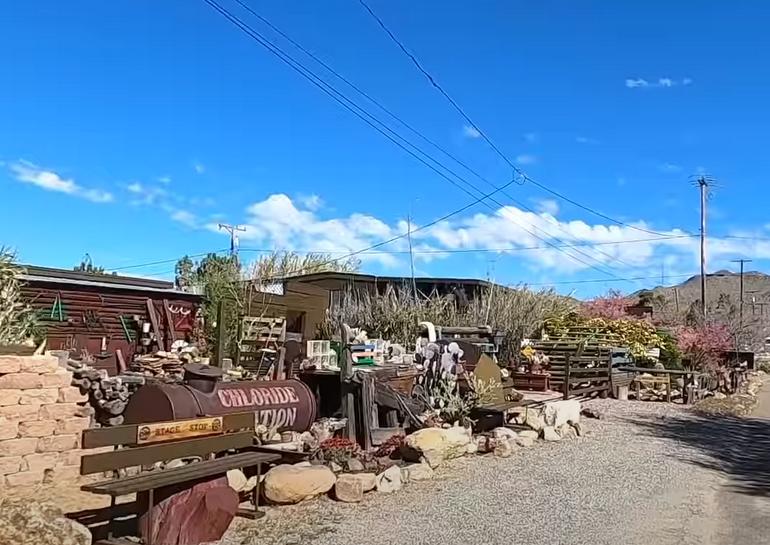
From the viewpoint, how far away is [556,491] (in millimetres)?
9242

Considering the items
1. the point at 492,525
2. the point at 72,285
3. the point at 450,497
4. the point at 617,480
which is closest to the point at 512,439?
the point at 617,480

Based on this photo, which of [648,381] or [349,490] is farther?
[648,381]

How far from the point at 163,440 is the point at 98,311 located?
1338cm

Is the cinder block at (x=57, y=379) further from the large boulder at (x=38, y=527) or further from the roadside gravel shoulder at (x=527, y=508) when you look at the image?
the roadside gravel shoulder at (x=527, y=508)

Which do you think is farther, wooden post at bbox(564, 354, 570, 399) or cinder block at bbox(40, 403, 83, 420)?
wooden post at bbox(564, 354, 570, 399)

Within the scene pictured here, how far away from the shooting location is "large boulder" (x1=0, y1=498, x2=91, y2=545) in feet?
19.0

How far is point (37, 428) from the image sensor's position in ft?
29.2

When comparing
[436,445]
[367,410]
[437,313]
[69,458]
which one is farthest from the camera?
[437,313]

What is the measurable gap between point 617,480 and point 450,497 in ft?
8.47

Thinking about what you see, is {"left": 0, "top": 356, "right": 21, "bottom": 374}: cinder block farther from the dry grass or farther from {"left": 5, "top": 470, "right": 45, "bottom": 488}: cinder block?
the dry grass

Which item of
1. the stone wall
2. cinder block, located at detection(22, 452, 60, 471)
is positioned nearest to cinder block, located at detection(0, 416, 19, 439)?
the stone wall

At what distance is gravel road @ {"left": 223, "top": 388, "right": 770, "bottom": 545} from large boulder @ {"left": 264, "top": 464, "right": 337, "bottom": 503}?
14cm

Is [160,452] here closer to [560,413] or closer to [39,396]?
[39,396]

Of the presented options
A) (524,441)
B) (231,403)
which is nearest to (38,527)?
(231,403)
